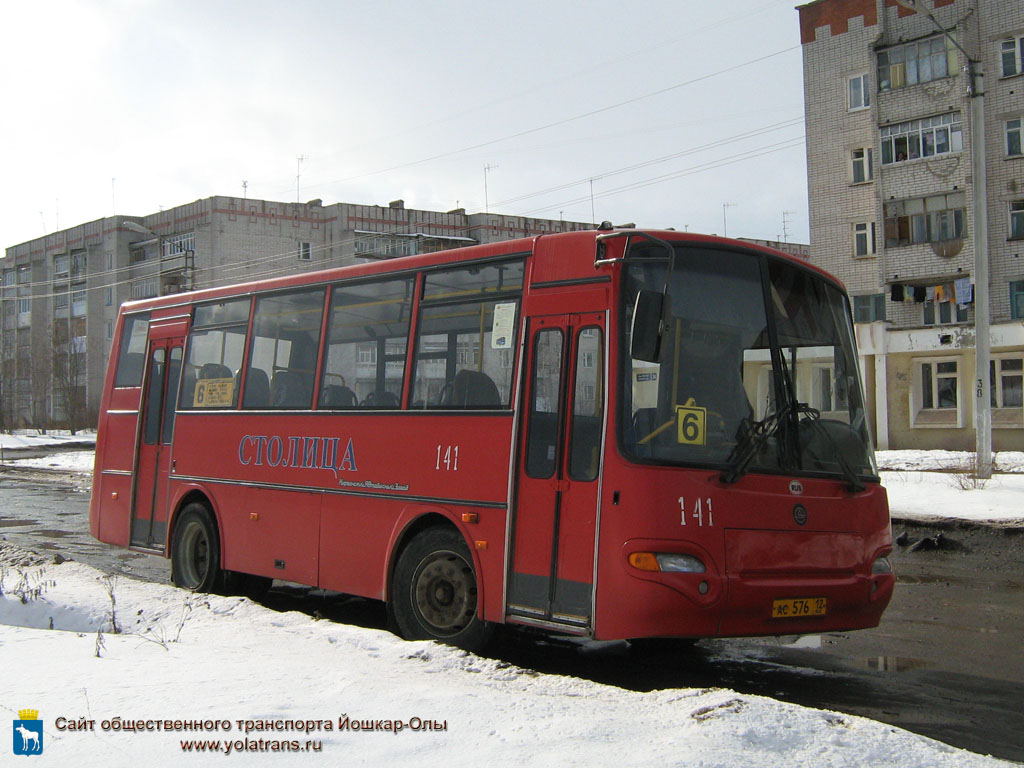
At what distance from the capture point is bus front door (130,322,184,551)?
1189 centimetres

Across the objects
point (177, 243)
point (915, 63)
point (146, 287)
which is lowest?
point (146, 287)

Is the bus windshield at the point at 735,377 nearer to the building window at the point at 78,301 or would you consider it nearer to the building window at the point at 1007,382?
the building window at the point at 1007,382

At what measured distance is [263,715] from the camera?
4.75m

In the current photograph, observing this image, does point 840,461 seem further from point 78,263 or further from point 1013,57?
point 78,263

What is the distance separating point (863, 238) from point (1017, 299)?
22.6 feet

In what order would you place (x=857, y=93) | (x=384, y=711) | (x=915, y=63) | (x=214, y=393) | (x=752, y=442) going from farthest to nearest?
(x=857, y=93)
(x=915, y=63)
(x=214, y=393)
(x=752, y=442)
(x=384, y=711)

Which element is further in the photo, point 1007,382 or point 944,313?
point 944,313

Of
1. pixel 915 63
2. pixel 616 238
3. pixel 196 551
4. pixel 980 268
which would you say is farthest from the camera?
pixel 915 63

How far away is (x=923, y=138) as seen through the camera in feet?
129

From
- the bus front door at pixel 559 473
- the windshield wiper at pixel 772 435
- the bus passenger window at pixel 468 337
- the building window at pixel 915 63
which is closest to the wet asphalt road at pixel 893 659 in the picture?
the bus front door at pixel 559 473

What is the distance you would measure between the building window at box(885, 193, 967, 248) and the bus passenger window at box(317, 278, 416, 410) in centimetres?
3408

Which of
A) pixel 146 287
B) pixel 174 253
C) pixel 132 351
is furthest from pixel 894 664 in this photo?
pixel 146 287

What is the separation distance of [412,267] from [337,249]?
231 ft

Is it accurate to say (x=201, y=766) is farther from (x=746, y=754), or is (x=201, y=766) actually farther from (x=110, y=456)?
(x=110, y=456)
